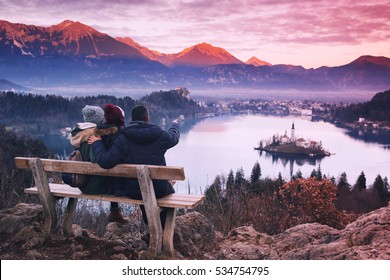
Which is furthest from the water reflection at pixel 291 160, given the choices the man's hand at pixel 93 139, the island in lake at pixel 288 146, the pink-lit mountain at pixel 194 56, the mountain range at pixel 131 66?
the man's hand at pixel 93 139

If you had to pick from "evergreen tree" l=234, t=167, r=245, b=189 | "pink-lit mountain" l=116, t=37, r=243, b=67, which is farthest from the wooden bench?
"evergreen tree" l=234, t=167, r=245, b=189

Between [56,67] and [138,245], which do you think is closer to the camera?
[138,245]

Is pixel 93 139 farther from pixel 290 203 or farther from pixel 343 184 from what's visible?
pixel 343 184

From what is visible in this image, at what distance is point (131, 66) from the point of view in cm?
1030

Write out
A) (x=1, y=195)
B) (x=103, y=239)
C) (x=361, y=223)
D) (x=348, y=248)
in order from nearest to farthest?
(x=348, y=248) → (x=361, y=223) → (x=103, y=239) → (x=1, y=195)

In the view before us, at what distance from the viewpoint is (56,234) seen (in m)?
3.78

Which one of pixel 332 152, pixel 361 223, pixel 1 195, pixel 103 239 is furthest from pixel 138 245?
pixel 332 152

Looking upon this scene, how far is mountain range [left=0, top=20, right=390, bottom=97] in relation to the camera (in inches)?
297

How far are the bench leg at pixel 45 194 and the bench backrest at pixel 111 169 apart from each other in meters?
0.06

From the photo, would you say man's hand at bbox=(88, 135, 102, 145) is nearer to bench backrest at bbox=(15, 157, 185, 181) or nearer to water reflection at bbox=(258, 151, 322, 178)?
bench backrest at bbox=(15, 157, 185, 181)

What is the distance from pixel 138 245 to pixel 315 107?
1255 centimetres

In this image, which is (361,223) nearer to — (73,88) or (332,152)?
(73,88)

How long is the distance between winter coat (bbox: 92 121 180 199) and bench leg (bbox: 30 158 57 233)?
0.62 m

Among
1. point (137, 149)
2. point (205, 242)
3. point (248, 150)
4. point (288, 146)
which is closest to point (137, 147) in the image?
point (137, 149)
